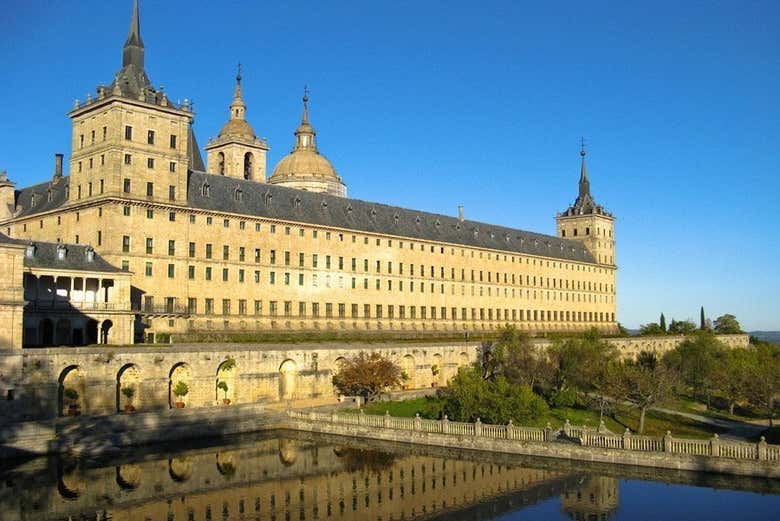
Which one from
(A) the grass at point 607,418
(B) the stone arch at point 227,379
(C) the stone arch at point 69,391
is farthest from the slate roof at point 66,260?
(A) the grass at point 607,418

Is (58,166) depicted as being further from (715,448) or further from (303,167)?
(715,448)

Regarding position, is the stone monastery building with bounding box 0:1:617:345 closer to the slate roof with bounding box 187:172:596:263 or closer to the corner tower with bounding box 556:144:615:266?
the slate roof with bounding box 187:172:596:263

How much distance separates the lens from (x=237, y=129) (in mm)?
103500

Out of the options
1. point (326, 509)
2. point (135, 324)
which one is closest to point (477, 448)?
point (326, 509)

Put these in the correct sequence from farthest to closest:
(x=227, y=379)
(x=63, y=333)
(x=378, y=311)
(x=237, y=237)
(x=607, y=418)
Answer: (x=378, y=311)
(x=237, y=237)
(x=607, y=418)
(x=227, y=379)
(x=63, y=333)

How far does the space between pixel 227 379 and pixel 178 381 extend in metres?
3.88

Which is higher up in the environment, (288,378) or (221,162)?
(221,162)

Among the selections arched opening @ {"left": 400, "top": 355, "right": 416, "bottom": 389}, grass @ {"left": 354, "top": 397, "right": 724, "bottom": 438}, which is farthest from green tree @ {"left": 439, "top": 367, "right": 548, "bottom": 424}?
arched opening @ {"left": 400, "top": 355, "right": 416, "bottom": 389}

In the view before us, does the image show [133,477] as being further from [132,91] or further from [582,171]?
[582,171]

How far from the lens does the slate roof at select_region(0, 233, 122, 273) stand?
56.6 m

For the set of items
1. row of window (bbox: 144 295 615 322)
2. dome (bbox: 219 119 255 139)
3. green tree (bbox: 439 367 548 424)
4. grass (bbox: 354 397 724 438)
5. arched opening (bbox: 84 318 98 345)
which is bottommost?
grass (bbox: 354 397 724 438)

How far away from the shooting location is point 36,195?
77.8 metres

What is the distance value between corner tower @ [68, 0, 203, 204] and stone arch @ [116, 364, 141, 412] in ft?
57.1

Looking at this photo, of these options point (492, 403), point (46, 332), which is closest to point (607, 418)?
point (492, 403)
